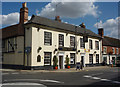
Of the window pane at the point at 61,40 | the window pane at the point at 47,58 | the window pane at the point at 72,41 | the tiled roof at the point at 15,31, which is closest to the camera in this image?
the window pane at the point at 47,58

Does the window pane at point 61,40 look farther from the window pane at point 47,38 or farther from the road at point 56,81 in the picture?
the road at point 56,81

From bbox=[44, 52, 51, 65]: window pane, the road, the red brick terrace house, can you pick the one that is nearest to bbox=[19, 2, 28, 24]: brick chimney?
bbox=[44, 52, 51, 65]: window pane

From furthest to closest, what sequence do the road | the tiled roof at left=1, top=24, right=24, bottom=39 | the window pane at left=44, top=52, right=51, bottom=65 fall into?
the tiled roof at left=1, top=24, right=24, bottom=39
the window pane at left=44, top=52, right=51, bottom=65
the road

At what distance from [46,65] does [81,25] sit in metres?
17.1

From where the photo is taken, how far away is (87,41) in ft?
96.3

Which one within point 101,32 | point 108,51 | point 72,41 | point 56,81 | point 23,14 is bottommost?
point 56,81

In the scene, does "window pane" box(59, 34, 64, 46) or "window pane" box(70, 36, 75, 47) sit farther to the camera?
"window pane" box(70, 36, 75, 47)

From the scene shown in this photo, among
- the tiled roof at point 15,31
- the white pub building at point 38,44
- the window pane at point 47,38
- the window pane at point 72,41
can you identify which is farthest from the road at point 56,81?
the window pane at point 72,41

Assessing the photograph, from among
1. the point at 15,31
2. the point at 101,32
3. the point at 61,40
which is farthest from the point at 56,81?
the point at 101,32

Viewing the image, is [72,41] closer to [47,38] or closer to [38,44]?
[47,38]

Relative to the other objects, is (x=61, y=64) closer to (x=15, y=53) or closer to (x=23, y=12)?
(x=15, y=53)

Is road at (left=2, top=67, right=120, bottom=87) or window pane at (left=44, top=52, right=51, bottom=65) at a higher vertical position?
window pane at (left=44, top=52, right=51, bottom=65)

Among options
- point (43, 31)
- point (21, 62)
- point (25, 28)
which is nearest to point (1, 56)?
point (21, 62)

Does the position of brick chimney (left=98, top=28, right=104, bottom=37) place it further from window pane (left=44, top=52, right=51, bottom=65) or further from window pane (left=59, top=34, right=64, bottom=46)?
window pane (left=44, top=52, right=51, bottom=65)
